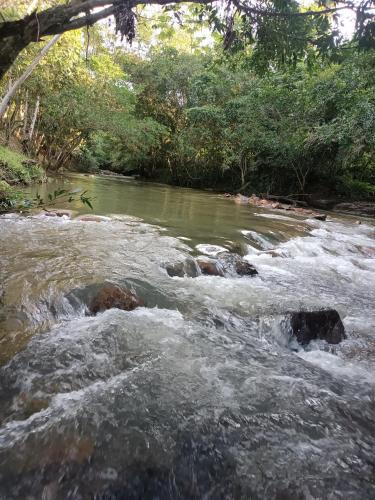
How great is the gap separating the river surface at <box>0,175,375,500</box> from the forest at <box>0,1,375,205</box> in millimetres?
6912

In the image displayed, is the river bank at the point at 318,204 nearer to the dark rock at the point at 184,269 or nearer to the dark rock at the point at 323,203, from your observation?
the dark rock at the point at 323,203

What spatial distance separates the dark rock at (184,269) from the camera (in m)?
5.35

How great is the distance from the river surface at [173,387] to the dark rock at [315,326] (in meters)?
0.13

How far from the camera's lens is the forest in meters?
14.4

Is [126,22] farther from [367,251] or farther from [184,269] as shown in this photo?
[367,251]

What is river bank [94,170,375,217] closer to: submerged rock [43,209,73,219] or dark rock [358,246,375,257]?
dark rock [358,246,375,257]

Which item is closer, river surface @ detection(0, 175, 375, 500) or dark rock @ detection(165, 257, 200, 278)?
river surface @ detection(0, 175, 375, 500)

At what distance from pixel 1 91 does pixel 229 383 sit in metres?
14.5

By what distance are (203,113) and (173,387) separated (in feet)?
63.3

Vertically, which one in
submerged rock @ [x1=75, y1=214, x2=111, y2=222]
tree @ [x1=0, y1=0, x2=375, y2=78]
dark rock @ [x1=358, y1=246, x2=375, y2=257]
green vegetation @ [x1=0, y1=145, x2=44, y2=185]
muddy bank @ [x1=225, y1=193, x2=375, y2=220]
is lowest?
muddy bank @ [x1=225, y1=193, x2=375, y2=220]

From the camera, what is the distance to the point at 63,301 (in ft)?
12.9

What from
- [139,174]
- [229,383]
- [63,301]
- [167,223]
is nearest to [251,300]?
[229,383]

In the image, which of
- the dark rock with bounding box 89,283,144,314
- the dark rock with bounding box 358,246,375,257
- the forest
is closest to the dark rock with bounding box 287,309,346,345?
the dark rock with bounding box 89,283,144,314

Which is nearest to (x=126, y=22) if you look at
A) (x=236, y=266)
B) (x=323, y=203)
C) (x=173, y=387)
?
(x=173, y=387)
